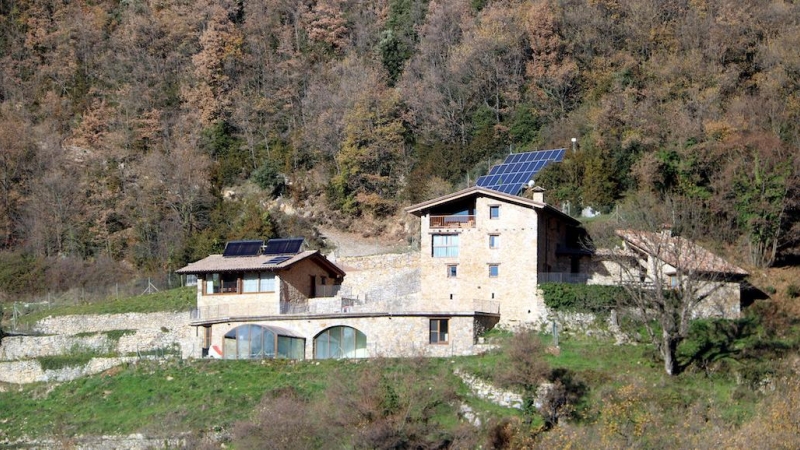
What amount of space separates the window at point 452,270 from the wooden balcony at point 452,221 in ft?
5.74

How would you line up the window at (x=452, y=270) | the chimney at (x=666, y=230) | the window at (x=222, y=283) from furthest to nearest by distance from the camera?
the window at (x=222, y=283), the window at (x=452, y=270), the chimney at (x=666, y=230)

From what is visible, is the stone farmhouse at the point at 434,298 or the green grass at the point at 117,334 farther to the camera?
the green grass at the point at 117,334

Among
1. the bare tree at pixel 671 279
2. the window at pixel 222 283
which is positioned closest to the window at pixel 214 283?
the window at pixel 222 283

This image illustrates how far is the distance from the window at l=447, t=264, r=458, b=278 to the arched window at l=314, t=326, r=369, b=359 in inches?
201

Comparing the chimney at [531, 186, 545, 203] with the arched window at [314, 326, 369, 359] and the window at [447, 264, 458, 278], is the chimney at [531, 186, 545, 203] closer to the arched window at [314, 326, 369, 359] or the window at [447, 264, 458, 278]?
the window at [447, 264, 458, 278]

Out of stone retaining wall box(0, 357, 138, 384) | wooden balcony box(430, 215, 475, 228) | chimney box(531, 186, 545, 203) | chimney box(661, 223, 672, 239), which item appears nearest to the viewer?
chimney box(661, 223, 672, 239)

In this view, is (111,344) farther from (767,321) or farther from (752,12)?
(752,12)

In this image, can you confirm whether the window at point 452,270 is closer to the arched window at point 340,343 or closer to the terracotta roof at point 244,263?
the arched window at point 340,343

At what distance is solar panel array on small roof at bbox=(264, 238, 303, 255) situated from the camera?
6262 centimetres

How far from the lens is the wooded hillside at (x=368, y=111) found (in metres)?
68.1

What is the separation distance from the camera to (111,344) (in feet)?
209

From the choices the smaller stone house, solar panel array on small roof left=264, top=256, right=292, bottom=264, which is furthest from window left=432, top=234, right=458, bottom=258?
solar panel array on small roof left=264, top=256, right=292, bottom=264

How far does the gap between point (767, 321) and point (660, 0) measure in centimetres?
3487

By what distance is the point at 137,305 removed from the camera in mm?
68375
